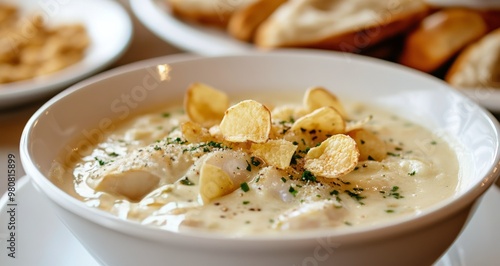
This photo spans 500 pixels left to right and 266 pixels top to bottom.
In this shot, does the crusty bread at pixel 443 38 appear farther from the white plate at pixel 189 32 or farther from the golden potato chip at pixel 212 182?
the golden potato chip at pixel 212 182

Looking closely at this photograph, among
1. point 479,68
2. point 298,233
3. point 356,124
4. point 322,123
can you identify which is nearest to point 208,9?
point 479,68

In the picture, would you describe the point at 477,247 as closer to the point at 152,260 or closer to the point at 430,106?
the point at 430,106

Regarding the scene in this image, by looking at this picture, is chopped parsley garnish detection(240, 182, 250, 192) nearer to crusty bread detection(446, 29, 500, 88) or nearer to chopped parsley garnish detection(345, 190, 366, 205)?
chopped parsley garnish detection(345, 190, 366, 205)

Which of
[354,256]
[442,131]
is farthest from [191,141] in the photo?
[442,131]

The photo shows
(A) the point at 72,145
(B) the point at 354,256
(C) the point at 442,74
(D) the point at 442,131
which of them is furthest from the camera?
(C) the point at 442,74

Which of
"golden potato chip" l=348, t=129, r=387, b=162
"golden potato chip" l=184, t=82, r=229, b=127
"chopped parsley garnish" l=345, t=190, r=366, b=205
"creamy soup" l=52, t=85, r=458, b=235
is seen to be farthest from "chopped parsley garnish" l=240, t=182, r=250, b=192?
"golden potato chip" l=184, t=82, r=229, b=127

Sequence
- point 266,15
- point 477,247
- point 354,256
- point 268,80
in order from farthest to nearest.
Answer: point 266,15 → point 268,80 → point 477,247 → point 354,256
